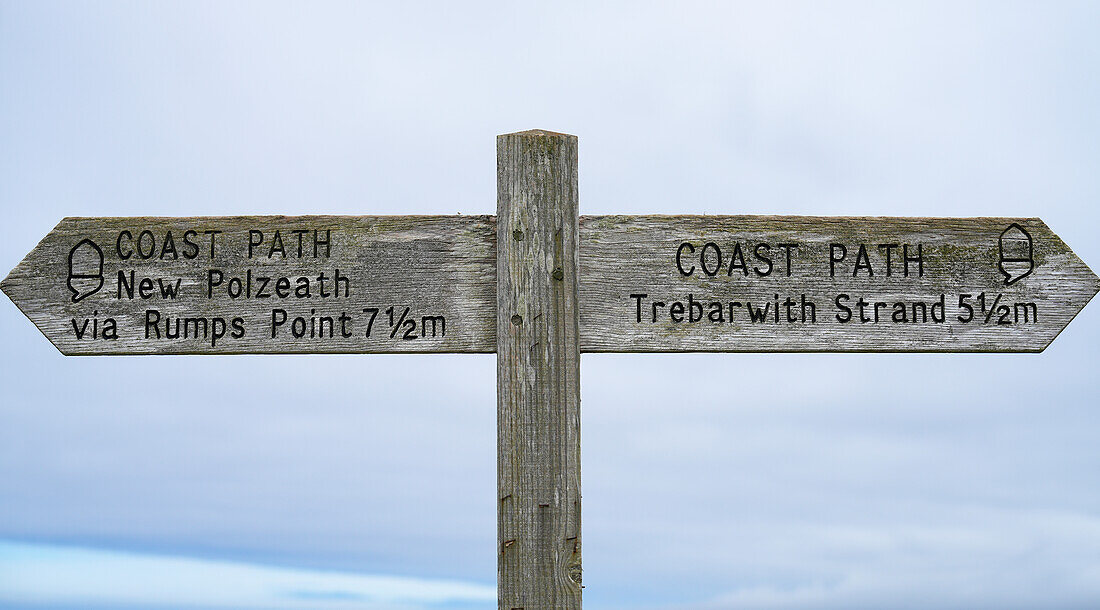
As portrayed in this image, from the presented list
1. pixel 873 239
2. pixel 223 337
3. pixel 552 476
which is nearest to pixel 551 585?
pixel 552 476

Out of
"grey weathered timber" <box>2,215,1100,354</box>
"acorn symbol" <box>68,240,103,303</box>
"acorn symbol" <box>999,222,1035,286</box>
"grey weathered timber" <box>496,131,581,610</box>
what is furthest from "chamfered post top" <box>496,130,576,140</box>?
"acorn symbol" <box>999,222,1035,286</box>

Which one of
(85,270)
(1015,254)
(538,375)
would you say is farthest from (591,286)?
(85,270)

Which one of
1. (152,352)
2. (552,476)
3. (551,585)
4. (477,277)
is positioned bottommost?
(551,585)

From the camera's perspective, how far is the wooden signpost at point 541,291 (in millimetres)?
3799

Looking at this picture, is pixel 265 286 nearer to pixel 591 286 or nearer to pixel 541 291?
pixel 541 291

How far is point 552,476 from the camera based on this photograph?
378cm

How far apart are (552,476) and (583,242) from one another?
893 millimetres

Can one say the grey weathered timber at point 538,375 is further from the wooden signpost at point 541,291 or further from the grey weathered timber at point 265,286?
the grey weathered timber at point 265,286

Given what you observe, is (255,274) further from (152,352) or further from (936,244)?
(936,244)

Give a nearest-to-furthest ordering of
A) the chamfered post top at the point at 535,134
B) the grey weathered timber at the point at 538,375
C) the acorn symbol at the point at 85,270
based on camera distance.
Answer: the grey weathered timber at the point at 538,375, the chamfered post top at the point at 535,134, the acorn symbol at the point at 85,270

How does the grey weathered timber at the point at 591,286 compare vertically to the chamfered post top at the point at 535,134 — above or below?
below

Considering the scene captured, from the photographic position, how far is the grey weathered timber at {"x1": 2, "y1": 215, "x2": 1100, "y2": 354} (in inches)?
154

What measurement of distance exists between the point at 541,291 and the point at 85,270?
5.97 ft

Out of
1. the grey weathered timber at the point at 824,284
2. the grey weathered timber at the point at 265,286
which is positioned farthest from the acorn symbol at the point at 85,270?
the grey weathered timber at the point at 824,284
